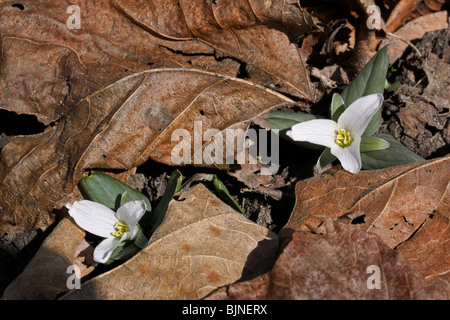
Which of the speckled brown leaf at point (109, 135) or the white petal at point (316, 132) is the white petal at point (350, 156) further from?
the speckled brown leaf at point (109, 135)

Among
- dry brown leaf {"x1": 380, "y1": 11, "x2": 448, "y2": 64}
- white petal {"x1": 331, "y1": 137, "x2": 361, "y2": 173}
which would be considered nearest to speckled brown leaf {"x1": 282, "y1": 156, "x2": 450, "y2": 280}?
white petal {"x1": 331, "y1": 137, "x2": 361, "y2": 173}

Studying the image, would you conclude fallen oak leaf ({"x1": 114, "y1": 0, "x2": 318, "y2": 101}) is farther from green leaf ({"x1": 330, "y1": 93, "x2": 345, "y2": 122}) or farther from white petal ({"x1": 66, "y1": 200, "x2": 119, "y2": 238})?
white petal ({"x1": 66, "y1": 200, "x2": 119, "y2": 238})

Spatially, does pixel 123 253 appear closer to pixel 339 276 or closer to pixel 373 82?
pixel 339 276

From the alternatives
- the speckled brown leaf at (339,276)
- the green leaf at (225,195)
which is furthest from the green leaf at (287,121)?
the speckled brown leaf at (339,276)

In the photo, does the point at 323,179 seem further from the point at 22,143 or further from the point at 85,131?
the point at 22,143
